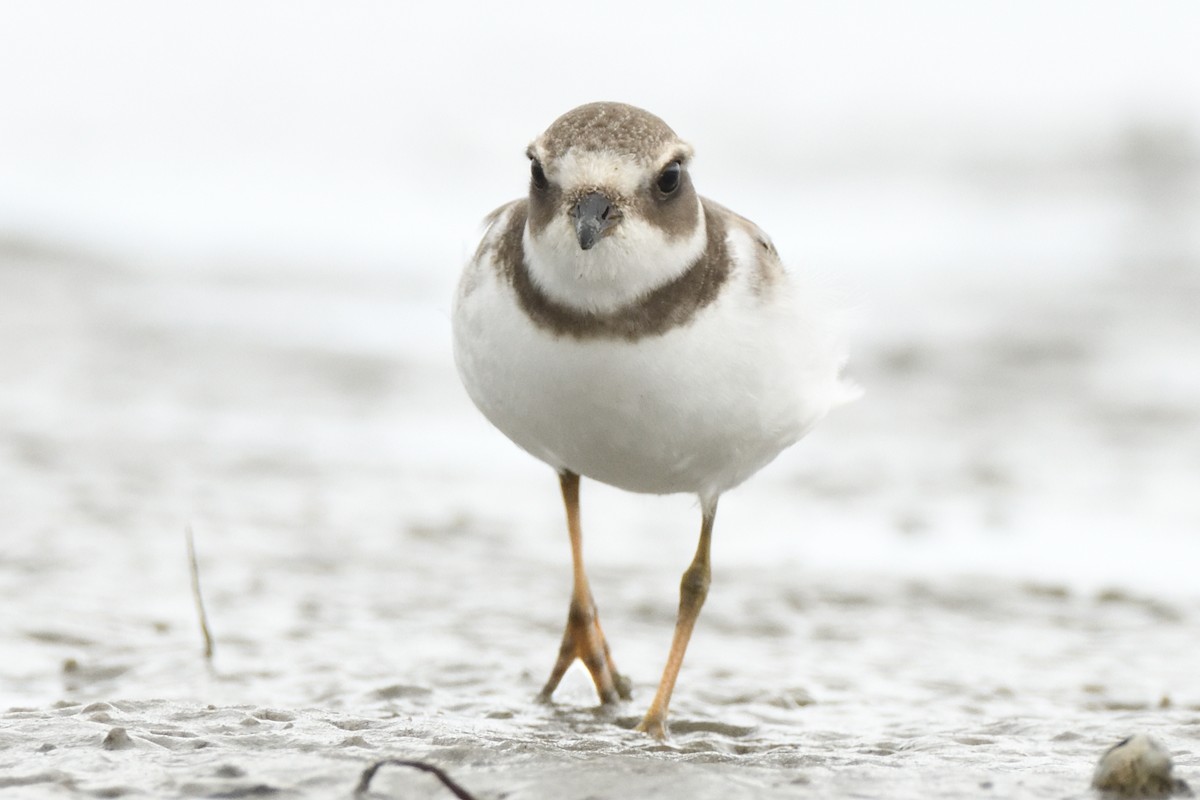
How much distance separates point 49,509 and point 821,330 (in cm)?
374

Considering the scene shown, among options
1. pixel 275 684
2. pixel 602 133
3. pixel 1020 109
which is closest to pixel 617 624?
pixel 275 684

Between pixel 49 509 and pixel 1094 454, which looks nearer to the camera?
pixel 49 509

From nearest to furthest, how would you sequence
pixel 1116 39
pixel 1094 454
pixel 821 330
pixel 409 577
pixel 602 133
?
pixel 602 133, pixel 821 330, pixel 409 577, pixel 1094 454, pixel 1116 39

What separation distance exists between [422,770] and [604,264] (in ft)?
4.47

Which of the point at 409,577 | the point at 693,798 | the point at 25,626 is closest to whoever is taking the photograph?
the point at 693,798

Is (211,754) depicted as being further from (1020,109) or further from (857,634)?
(1020,109)

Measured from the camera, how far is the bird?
402cm

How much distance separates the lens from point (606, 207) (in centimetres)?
394

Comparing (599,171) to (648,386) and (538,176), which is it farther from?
(648,386)

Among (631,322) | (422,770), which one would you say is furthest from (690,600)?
(422,770)

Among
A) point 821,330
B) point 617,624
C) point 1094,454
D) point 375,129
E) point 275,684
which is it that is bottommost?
point 275,684

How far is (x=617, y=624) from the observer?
A: 20.3 ft

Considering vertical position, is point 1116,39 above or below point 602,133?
above

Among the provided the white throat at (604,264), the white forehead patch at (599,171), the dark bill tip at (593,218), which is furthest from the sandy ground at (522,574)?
the white forehead patch at (599,171)
